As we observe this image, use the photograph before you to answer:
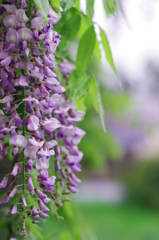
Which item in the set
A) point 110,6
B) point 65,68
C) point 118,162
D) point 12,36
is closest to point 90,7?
point 110,6

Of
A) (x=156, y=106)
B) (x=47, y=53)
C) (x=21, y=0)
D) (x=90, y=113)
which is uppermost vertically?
(x=21, y=0)

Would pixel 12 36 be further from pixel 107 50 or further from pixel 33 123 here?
pixel 107 50

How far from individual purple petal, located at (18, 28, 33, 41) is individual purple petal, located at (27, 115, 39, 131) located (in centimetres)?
17

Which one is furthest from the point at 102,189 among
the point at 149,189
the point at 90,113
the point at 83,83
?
the point at 83,83

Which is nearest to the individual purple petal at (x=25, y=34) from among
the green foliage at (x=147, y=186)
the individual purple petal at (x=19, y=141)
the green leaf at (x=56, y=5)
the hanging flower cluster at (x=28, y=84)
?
the hanging flower cluster at (x=28, y=84)

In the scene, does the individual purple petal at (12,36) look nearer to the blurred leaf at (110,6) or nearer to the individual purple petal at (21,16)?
the individual purple petal at (21,16)

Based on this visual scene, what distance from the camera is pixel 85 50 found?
1.09 metres

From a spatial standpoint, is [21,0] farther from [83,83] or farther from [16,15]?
[83,83]

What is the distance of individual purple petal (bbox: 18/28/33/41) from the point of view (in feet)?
2.78

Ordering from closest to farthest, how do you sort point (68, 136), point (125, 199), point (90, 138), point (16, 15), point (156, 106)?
point (16, 15), point (68, 136), point (90, 138), point (125, 199), point (156, 106)

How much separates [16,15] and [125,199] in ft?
33.0

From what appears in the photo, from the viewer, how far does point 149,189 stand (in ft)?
31.9

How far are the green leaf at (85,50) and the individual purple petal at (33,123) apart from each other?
10.8 inches

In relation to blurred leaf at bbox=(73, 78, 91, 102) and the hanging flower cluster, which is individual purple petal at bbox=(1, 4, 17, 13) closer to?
the hanging flower cluster
